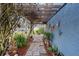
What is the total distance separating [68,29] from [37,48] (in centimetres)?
39

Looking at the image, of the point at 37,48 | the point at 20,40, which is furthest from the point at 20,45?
the point at 37,48

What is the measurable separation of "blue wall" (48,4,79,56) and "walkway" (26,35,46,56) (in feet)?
0.47

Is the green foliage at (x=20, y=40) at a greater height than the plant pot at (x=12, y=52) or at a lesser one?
greater

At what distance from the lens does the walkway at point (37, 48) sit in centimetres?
241

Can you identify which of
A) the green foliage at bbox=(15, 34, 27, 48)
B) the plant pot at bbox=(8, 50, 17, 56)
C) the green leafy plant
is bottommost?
the plant pot at bbox=(8, 50, 17, 56)

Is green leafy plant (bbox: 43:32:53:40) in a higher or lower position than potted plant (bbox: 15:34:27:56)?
higher

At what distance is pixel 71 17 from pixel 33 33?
44 cm

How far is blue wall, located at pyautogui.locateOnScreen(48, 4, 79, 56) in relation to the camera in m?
2.33

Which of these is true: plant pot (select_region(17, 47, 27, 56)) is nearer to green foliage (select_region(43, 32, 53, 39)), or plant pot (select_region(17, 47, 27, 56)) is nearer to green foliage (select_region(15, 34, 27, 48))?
green foliage (select_region(15, 34, 27, 48))

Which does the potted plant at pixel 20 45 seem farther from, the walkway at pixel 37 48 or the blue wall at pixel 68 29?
the blue wall at pixel 68 29

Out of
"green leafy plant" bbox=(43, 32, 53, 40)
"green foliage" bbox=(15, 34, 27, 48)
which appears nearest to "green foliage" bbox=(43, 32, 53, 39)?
"green leafy plant" bbox=(43, 32, 53, 40)

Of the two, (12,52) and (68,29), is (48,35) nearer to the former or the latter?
(68,29)

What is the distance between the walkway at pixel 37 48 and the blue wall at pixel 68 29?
0.14m

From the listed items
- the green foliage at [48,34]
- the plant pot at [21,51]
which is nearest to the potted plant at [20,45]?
the plant pot at [21,51]
